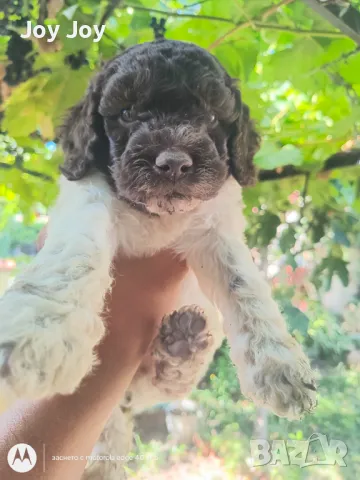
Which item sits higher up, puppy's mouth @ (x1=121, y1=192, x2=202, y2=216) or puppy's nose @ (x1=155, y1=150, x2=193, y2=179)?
puppy's nose @ (x1=155, y1=150, x2=193, y2=179)

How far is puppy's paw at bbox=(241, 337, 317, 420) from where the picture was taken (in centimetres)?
95

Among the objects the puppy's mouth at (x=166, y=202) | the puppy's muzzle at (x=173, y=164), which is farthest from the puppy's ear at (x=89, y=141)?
the puppy's muzzle at (x=173, y=164)

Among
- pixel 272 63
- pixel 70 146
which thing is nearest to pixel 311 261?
pixel 272 63

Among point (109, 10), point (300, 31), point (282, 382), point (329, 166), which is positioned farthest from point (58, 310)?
point (329, 166)

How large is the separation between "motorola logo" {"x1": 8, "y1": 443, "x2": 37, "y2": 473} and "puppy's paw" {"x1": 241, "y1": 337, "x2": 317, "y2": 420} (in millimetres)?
506

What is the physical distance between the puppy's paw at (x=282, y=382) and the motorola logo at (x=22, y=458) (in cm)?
51

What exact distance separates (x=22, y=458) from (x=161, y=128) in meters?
0.81

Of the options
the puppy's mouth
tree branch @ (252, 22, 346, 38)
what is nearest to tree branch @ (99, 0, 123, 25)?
tree branch @ (252, 22, 346, 38)

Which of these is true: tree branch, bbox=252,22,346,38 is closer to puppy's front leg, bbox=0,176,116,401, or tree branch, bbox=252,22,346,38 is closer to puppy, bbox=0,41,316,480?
puppy, bbox=0,41,316,480

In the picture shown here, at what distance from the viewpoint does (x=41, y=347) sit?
30.9 inches

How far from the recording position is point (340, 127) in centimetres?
155

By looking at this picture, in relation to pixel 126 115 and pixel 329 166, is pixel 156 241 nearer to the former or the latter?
pixel 126 115

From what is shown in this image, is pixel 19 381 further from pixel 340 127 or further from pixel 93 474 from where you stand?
pixel 340 127

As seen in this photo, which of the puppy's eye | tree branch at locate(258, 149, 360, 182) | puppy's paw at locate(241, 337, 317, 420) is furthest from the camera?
tree branch at locate(258, 149, 360, 182)
